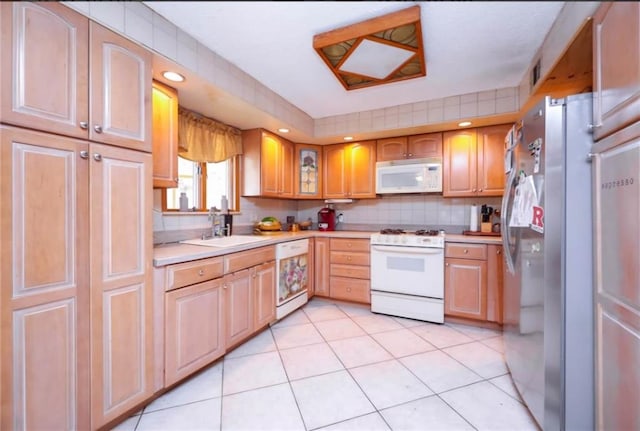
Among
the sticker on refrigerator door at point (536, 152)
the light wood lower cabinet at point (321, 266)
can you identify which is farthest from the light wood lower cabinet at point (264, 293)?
the sticker on refrigerator door at point (536, 152)

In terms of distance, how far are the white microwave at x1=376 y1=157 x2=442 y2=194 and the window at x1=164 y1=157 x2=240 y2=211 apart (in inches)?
62.0

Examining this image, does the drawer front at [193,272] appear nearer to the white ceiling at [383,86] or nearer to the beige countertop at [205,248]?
the beige countertop at [205,248]

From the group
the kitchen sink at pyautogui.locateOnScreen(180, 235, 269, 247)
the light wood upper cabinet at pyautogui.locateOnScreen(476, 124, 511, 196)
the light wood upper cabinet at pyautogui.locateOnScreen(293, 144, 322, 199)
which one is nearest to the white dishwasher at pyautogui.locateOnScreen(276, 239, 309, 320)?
the kitchen sink at pyautogui.locateOnScreen(180, 235, 269, 247)

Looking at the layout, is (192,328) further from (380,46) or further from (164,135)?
(380,46)

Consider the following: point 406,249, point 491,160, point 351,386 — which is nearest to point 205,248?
point 351,386

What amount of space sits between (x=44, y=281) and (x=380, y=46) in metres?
1.89

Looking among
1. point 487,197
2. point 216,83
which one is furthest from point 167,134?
point 487,197

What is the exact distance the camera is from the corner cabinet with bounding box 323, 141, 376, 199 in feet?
10.3

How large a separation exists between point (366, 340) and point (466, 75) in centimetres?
221

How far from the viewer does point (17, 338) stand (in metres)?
0.99

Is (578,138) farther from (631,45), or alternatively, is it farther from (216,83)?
(216,83)

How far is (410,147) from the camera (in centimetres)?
297

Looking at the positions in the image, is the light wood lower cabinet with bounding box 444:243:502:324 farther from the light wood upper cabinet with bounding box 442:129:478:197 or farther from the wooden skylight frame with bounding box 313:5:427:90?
the wooden skylight frame with bounding box 313:5:427:90

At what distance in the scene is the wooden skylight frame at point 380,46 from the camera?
1.21 meters
